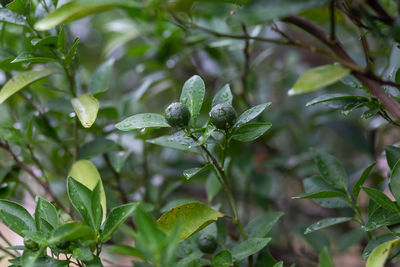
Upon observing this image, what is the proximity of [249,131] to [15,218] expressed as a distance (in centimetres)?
38

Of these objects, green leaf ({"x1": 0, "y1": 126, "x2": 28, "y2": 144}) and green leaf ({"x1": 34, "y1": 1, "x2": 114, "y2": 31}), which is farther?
green leaf ({"x1": 0, "y1": 126, "x2": 28, "y2": 144})

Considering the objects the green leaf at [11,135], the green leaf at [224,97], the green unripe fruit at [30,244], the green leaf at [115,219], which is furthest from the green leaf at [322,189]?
the green leaf at [11,135]

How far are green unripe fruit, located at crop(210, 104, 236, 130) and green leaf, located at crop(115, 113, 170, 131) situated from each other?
0.07 meters

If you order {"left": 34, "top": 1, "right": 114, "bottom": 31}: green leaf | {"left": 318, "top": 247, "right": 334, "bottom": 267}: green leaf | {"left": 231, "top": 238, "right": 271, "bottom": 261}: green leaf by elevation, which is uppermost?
{"left": 34, "top": 1, "right": 114, "bottom": 31}: green leaf

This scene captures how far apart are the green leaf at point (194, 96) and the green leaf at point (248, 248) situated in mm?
222

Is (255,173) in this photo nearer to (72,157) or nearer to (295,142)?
(295,142)

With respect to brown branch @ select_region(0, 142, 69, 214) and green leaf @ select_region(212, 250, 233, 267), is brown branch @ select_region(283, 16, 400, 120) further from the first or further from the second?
brown branch @ select_region(0, 142, 69, 214)

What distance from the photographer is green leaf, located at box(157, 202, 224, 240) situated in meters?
0.65

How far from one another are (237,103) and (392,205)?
73 centimetres

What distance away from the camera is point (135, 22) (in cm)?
133

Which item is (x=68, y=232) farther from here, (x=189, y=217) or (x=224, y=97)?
(x=224, y=97)

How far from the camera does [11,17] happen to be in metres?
0.72

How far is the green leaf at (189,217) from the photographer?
647 mm

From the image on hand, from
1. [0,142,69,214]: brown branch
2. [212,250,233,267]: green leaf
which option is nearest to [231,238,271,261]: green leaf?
[212,250,233,267]: green leaf
